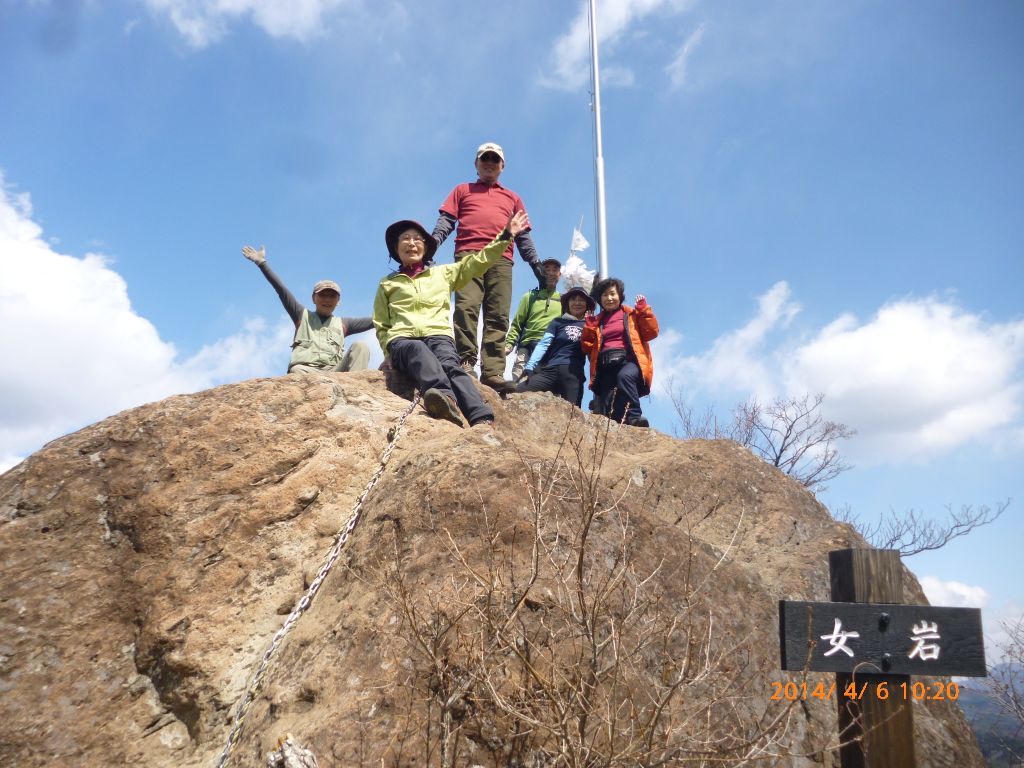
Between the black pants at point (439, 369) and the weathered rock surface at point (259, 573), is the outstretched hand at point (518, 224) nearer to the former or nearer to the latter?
the black pants at point (439, 369)

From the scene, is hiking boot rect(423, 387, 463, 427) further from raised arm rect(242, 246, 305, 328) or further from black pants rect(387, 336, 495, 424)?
raised arm rect(242, 246, 305, 328)

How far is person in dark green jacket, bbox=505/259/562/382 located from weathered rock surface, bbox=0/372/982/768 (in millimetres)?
3194

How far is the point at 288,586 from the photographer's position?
12.9ft

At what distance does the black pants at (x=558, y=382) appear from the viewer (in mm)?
7633

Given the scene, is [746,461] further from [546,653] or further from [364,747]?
[364,747]

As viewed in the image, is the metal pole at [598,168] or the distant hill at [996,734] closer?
the distant hill at [996,734]

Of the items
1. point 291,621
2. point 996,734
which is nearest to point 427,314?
point 291,621

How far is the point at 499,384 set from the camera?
6840 millimetres

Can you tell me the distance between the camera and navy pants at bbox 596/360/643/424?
7.21 m

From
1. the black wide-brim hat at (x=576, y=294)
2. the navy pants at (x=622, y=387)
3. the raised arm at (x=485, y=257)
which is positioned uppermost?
the black wide-brim hat at (x=576, y=294)

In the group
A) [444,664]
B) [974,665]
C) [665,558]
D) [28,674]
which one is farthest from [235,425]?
[974,665]

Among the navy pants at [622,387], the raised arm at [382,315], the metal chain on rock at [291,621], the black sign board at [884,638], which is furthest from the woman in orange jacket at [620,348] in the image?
the black sign board at [884,638]

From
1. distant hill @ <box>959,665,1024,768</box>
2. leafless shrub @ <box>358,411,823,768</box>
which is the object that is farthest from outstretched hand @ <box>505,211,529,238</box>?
distant hill @ <box>959,665,1024,768</box>

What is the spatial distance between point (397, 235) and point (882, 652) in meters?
4.68
